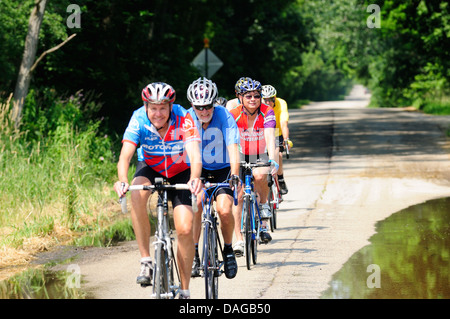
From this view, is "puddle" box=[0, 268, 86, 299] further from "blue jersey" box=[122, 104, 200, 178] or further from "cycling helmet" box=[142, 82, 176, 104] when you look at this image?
"cycling helmet" box=[142, 82, 176, 104]

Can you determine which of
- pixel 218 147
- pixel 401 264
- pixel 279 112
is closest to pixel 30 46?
pixel 279 112

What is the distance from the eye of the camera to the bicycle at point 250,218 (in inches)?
333

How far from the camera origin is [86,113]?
1825cm

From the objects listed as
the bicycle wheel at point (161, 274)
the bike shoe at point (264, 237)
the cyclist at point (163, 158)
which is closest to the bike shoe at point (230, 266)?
the cyclist at point (163, 158)

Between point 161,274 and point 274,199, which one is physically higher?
point 161,274

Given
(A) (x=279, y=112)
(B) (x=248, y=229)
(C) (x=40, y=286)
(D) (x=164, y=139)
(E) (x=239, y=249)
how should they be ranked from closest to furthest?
(D) (x=164, y=139)
(C) (x=40, y=286)
(E) (x=239, y=249)
(B) (x=248, y=229)
(A) (x=279, y=112)

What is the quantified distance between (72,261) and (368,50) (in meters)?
54.1

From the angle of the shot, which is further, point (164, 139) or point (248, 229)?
point (248, 229)

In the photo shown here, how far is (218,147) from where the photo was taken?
7.41 meters

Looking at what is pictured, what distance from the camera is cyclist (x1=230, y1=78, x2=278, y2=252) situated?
29.7ft

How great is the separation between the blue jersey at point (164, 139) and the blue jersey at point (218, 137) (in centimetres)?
56

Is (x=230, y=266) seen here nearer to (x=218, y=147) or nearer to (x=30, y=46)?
(x=218, y=147)

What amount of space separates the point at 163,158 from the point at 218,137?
3.05 feet

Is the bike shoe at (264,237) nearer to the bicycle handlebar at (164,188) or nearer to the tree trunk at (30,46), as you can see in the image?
the bicycle handlebar at (164,188)
